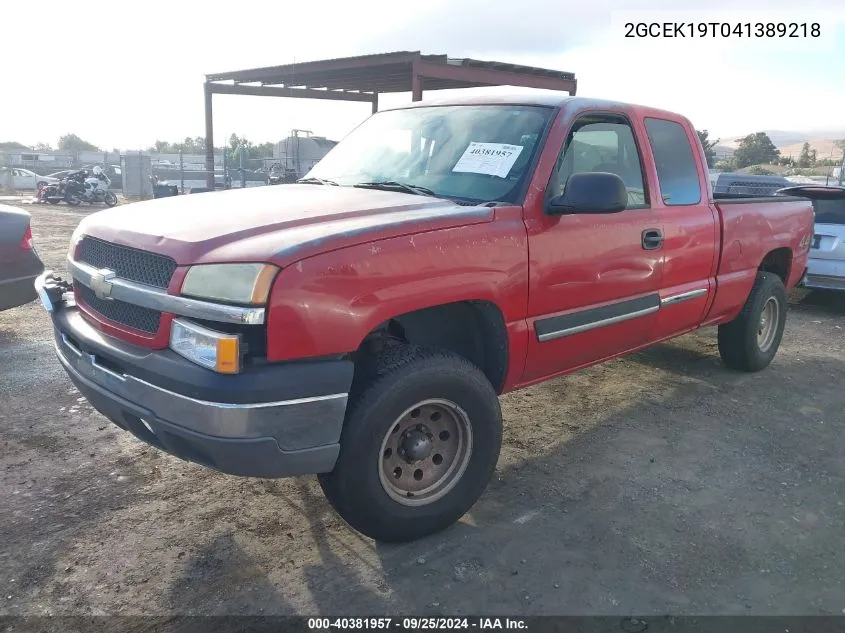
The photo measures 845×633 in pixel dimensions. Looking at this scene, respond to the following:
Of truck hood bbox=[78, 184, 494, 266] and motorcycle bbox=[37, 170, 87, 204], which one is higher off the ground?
motorcycle bbox=[37, 170, 87, 204]

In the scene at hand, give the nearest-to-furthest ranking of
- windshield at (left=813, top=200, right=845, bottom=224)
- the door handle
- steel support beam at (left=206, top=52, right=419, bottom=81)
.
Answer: the door handle
windshield at (left=813, top=200, right=845, bottom=224)
steel support beam at (left=206, top=52, right=419, bottom=81)

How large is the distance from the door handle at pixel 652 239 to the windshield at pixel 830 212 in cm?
566

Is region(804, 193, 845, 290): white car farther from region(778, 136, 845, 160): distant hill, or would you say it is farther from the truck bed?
region(778, 136, 845, 160): distant hill

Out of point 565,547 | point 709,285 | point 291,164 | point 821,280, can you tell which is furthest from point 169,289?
point 291,164

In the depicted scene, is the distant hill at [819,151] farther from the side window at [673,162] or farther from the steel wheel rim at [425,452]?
the steel wheel rim at [425,452]

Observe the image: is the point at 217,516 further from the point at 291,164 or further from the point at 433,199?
the point at 291,164

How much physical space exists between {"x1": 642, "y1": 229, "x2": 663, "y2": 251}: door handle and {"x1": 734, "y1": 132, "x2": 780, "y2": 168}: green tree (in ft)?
146

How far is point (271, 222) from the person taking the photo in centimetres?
283

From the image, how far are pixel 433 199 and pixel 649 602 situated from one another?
6.53ft

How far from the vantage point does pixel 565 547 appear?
120 inches

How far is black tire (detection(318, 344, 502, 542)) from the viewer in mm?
2703

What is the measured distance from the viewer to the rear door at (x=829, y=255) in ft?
26.6

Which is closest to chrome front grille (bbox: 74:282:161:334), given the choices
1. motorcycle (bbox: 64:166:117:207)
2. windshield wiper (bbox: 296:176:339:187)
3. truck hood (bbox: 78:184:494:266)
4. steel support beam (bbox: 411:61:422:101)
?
truck hood (bbox: 78:184:494:266)

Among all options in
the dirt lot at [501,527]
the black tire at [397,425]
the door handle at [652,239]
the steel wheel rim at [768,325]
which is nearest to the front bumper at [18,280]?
the dirt lot at [501,527]
